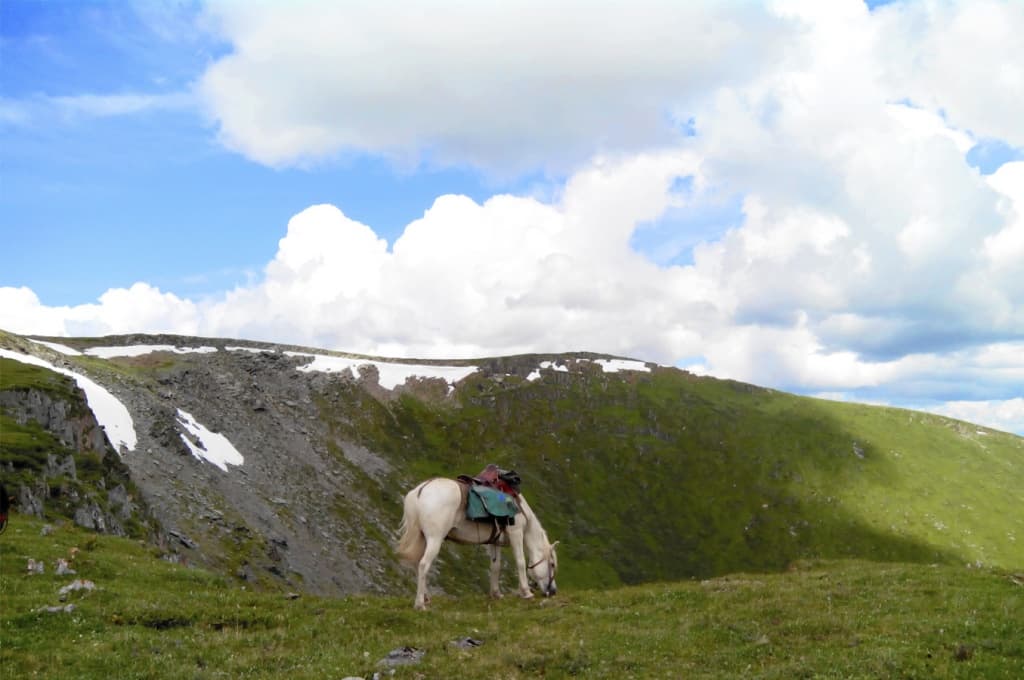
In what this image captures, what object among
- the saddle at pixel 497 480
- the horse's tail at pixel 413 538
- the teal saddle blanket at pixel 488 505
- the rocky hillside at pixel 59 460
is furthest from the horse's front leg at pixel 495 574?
the rocky hillside at pixel 59 460

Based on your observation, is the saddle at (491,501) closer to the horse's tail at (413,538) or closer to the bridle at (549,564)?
the horse's tail at (413,538)

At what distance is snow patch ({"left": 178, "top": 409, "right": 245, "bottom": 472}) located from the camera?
84750mm

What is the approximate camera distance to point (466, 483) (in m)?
23.9

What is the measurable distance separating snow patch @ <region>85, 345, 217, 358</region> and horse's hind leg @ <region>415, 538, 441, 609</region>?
125 m

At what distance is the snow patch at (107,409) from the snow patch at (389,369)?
216 ft

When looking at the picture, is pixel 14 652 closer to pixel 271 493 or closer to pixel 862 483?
pixel 271 493

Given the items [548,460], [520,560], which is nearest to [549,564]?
[520,560]

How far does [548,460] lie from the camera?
160375 mm

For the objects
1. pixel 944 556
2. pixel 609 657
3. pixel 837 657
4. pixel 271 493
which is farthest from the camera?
pixel 944 556

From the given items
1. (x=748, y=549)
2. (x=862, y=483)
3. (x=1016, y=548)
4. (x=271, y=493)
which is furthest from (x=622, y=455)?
(x=271, y=493)

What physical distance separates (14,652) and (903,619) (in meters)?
20.3

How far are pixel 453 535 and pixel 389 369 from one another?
149m

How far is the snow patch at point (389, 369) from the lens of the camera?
154500 millimetres

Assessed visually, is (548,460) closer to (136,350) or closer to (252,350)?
(252,350)
